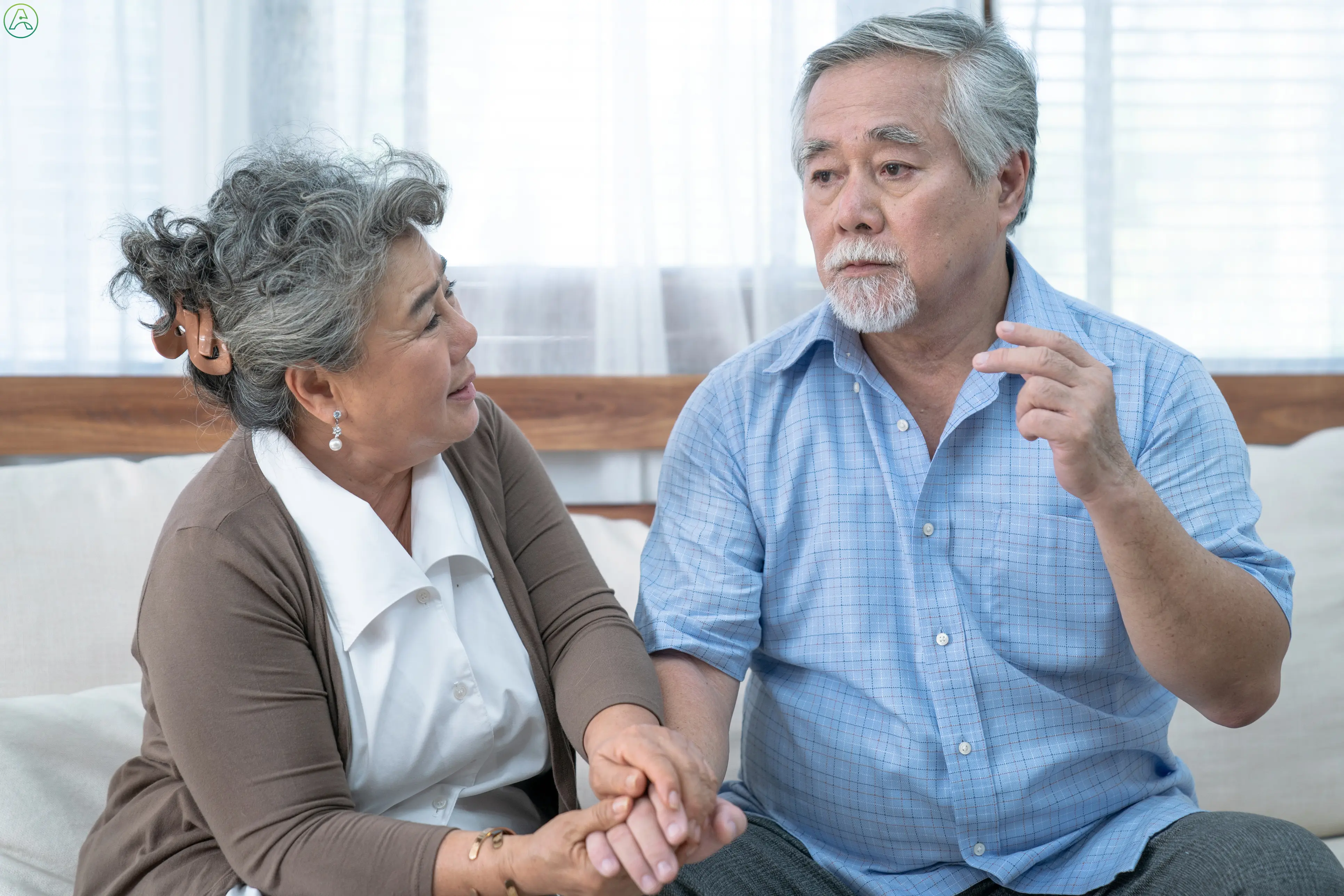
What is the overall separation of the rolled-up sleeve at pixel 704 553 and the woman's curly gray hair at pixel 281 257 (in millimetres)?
440

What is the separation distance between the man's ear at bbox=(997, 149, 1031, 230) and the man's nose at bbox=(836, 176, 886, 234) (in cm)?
18

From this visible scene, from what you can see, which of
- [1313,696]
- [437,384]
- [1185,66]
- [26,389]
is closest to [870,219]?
[437,384]

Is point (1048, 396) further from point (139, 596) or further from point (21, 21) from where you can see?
point (21, 21)

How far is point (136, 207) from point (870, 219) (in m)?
1.36

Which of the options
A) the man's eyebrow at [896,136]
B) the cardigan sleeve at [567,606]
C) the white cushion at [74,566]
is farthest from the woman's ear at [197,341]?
the man's eyebrow at [896,136]

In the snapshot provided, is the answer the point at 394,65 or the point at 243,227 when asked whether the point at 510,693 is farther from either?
the point at 394,65

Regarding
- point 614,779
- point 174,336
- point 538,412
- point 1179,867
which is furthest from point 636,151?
point 1179,867

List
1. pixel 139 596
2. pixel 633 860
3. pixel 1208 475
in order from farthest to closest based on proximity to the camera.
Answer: pixel 139 596 < pixel 1208 475 < pixel 633 860

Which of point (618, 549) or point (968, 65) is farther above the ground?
point (968, 65)

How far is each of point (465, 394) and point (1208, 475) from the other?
84cm

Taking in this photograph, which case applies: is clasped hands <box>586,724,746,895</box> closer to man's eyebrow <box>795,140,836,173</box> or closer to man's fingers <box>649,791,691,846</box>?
man's fingers <box>649,791,691,846</box>

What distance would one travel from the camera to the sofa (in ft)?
5.01

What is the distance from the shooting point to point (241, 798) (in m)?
1.02

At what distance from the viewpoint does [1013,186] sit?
138 cm
